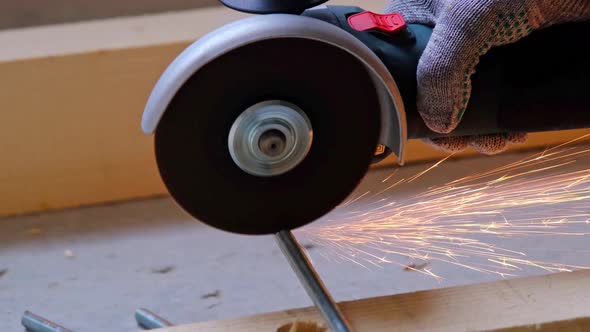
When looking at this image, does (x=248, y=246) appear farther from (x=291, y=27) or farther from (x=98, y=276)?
(x=291, y=27)

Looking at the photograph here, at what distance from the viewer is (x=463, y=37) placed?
865 mm

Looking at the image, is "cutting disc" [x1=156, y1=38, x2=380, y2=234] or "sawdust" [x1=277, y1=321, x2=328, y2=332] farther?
"sawdust" [x1=277, y1=321, x2=328, y2=332]

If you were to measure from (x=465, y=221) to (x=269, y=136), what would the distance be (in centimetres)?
91

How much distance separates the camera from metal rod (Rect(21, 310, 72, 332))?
133 centimetres

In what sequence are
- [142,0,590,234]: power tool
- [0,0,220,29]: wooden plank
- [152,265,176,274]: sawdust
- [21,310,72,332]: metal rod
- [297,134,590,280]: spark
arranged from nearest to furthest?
[142,0,590,234]: power tool < [21,310,72,332]: metal rod < [297,134,590,280]: spark < [152,265,176,274]: sawdust < [0,0,220,29]: wooden plank

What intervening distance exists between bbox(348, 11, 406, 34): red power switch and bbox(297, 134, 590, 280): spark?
47 centimetres

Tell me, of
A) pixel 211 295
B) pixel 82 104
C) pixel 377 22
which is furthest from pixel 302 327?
pixel 82 104

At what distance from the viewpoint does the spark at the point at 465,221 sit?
1447 millimetres

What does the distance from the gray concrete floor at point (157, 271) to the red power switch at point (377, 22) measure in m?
0.71

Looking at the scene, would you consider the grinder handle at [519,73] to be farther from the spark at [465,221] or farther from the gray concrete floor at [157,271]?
the gray concrete floor at [157,271]

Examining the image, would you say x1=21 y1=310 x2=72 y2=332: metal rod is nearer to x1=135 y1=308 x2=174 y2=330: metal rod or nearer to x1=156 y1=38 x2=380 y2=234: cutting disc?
x1=135 y1=308 x2=174 y2=330: metal rod

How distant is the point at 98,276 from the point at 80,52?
0.49 metres

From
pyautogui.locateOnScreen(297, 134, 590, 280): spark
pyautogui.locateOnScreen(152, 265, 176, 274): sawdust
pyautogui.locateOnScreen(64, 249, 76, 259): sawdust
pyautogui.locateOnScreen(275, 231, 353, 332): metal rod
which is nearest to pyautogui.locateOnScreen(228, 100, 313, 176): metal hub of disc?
pyautogui.locateOnScreen(275, 231, 353, 332): metal rod

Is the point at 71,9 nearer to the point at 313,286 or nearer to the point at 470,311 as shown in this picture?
the point at 313,286
